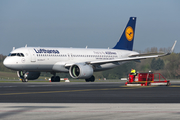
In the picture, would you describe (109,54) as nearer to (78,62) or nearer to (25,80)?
(78,62)

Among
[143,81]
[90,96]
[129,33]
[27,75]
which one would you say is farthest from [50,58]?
[90,96]

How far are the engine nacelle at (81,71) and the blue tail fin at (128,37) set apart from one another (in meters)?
12.0

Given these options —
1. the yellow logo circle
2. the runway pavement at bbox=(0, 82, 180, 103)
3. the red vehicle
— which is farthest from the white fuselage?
the runway pavement at bbox=(0, 82, 180, 103)

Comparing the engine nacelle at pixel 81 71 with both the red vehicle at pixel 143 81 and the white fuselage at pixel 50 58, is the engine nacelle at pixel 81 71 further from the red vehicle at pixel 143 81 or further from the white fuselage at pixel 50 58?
the red vehicle at pixel 143 81

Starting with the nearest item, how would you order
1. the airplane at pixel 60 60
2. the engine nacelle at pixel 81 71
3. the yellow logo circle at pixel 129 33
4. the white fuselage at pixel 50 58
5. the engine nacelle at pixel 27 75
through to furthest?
1. the white fuselage at pixel 50 58
2. the airplane at pixel 60 60
3. the engine nacelle at pixel 81 71
4. the engine nacelle at pixel 27 75
5. the yellow logo circle at pixel 129 33

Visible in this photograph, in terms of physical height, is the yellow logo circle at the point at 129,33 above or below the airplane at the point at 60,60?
above

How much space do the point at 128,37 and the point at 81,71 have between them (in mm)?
15132

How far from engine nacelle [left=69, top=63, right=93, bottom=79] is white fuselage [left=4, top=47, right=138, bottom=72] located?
1421 millimetres

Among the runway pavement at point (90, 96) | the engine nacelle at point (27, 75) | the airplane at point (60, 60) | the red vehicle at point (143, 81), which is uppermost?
the airplane at point (60, 60)

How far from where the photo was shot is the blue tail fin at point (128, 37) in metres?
54.3

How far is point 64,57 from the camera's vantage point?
149 feet

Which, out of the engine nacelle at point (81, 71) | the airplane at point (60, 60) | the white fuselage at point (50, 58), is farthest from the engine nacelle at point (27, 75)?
the engine nacelle at point (81, 71)

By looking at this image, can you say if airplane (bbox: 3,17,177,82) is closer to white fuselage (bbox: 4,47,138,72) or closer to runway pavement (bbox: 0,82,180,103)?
white fuselage (bbox: 4,47,138,72)

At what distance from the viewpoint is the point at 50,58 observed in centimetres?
4394
